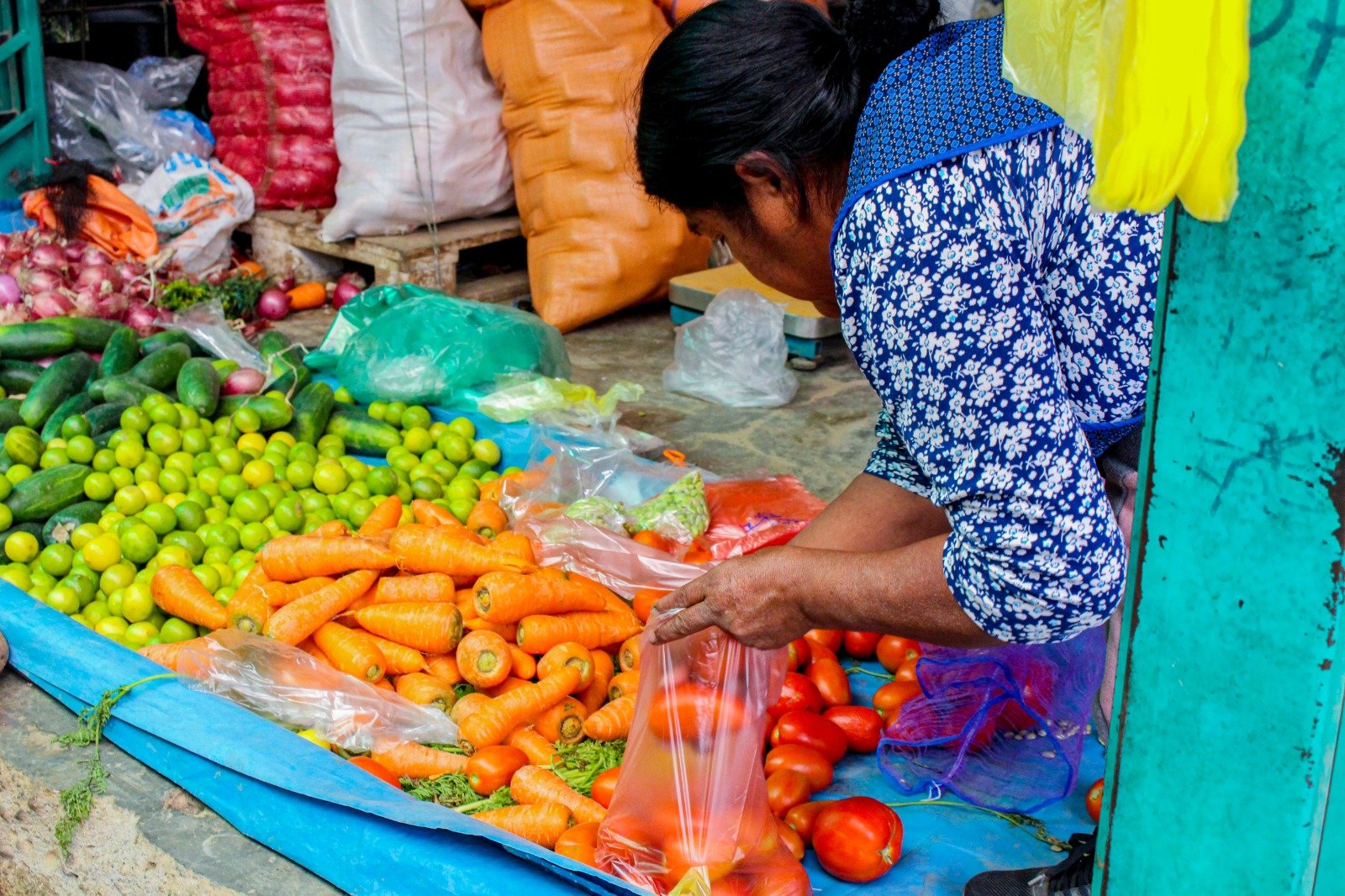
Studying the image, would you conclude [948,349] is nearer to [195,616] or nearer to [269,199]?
[195,616]

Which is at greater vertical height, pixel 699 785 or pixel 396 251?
pixel 699 785

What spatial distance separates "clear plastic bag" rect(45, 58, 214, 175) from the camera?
578 cm

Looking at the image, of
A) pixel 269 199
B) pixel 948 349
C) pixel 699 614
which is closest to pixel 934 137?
pixel 948 349

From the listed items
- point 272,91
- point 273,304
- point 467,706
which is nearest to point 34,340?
point 273,304

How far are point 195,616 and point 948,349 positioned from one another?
1.89 m

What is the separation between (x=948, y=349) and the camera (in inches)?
51.3

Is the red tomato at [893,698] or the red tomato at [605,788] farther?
the red tomato at [893,698]

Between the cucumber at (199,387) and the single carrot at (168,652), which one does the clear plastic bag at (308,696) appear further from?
the cucumber at (199,387)

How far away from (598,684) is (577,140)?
315 centimetres

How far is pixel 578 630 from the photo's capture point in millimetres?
2488

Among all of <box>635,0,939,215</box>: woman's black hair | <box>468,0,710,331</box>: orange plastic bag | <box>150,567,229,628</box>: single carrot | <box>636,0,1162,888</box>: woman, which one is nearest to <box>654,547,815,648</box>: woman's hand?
<box>636,0,1162,888</box>: woman

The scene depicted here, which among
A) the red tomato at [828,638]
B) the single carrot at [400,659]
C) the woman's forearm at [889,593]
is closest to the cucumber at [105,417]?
the single carrot at [400,659]

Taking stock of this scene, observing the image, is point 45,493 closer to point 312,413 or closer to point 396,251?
point 312,413

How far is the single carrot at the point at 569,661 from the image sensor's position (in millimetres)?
2355
